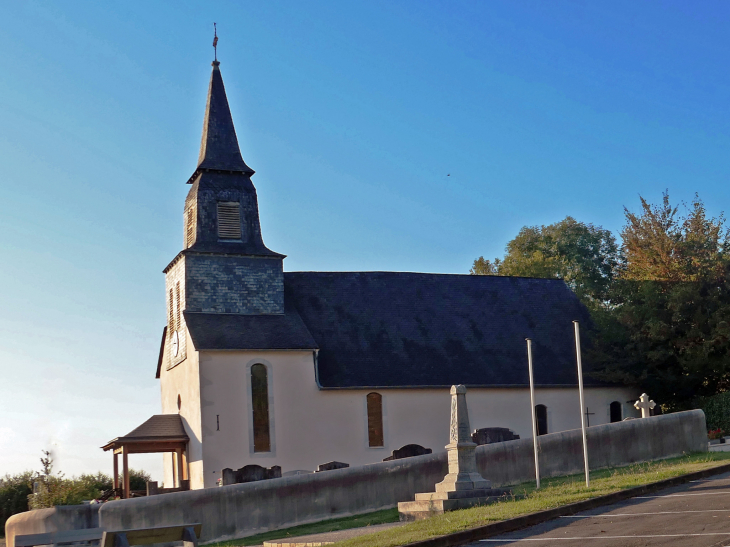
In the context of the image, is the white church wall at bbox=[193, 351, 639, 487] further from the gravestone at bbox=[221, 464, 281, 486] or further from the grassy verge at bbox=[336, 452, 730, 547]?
the grassy verge at bbox=[336, 452, 730, 547]

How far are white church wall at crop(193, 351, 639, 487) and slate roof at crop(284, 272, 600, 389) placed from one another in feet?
2.30

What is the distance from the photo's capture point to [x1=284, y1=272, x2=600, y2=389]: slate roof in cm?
3506

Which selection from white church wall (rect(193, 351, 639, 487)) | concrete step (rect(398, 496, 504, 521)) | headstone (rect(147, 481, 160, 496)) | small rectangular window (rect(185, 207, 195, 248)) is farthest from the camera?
small rectangular window (rect(185, 207, 195, 248))

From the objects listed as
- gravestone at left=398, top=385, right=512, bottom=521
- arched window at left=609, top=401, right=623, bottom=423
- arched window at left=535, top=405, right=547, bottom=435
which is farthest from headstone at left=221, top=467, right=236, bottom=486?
arched window at left=609, top=401, right=623, bottom=423

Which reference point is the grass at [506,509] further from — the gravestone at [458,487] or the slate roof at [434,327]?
the slate roof at [434,327]

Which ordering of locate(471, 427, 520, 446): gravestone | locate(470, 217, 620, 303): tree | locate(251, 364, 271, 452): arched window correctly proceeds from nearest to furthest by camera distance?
locate(251, 364, 271, 452): arched window
locate(471, 427, 520, 446): gravestone
locate(470, 217, 620, 303): tree

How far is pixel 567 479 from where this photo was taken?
23219 mm

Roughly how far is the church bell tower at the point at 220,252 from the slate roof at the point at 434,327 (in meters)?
2.15

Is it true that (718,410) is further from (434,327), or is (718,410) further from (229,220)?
(229,220)

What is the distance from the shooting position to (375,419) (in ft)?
112

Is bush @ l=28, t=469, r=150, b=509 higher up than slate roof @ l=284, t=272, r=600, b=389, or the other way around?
Answer: slate roof @ l=284, t=272, r=600, b=389

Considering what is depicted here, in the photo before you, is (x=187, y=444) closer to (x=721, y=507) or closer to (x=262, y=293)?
(x=262, y=293)

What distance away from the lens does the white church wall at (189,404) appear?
31.8 m

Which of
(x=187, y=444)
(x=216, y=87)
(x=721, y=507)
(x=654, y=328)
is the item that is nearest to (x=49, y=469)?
(x=187, y=444)
